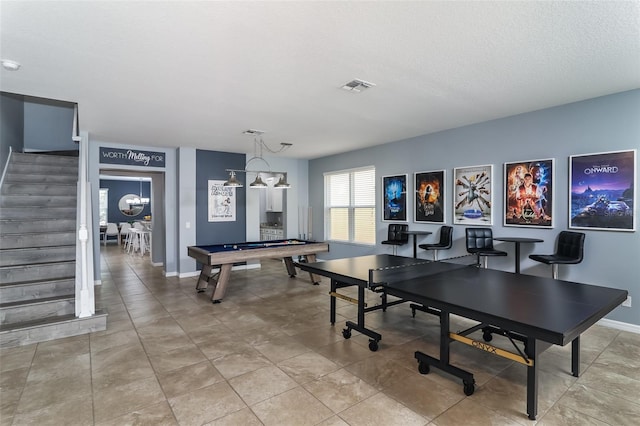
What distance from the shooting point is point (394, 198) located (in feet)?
21.9

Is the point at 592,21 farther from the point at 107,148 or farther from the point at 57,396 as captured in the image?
the point at 107,148

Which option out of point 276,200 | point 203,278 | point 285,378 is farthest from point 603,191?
point 276,200

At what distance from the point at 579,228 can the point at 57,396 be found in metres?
5.82

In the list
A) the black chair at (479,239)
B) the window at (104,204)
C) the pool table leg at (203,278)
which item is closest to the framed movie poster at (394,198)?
the black chair at (479,239)

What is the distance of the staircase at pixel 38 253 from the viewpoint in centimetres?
369

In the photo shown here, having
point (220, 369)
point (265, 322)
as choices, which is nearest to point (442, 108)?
point (265, 322)

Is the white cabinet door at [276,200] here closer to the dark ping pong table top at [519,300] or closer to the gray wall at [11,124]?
the gray wall at [11,124]

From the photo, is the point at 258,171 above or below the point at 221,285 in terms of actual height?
above

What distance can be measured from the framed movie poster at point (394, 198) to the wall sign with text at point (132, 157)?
4.95 metres

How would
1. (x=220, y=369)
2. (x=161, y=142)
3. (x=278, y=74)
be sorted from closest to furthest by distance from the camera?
(x=220, y=369), (x=278, y=74), (x=161, y=142)

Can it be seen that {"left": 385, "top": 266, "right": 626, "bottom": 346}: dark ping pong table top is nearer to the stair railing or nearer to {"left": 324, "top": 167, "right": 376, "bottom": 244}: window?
the stair railing

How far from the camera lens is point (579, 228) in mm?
4180

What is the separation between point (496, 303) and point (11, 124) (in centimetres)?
778

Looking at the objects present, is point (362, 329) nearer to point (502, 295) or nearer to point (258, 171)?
point (502, 295)
